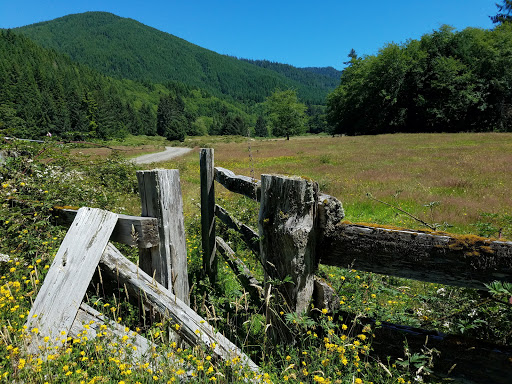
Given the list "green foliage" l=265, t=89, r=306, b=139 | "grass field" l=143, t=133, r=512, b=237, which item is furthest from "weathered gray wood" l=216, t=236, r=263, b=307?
"green foliage" l=265, t=89, r=306, b=139

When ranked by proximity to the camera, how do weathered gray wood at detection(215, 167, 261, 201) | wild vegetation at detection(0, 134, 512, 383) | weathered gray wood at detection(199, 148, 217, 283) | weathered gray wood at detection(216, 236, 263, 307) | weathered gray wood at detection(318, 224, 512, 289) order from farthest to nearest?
weathered gray wood at detection(199, 148, 217, 283)
weathered gray wood at detection(215, 167, 261, 201)
weathered gray wood at detection(216, 236, 263, 307)
wild vegetation at detection(0, 134, 512, 383)
weathered gray wood at detection(318, 224, 512, 289)

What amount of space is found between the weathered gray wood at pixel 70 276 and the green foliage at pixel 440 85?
57152mm

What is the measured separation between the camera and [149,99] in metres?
181

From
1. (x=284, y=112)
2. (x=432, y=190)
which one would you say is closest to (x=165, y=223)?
(x=432, y=190)

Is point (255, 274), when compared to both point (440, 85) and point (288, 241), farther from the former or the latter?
point (440, 85)

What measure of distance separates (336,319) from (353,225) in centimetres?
89

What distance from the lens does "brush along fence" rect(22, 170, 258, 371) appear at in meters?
2.27

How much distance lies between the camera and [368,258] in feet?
6.31

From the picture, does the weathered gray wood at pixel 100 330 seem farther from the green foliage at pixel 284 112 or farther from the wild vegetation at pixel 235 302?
the green foliage at pixel 284 112

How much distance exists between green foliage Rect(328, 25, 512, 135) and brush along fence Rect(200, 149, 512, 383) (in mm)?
56104

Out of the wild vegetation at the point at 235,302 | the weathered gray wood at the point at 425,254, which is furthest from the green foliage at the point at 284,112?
the weathered gray wood at the point at 425,254

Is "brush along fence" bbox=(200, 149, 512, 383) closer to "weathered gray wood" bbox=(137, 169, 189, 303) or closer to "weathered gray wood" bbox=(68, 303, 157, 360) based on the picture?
"weathered gray wood" bbox=(137, 169, 189, 303)

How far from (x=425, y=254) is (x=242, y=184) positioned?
189 centimetres

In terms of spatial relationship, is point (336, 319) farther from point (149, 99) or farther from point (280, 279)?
point (149, 99)
